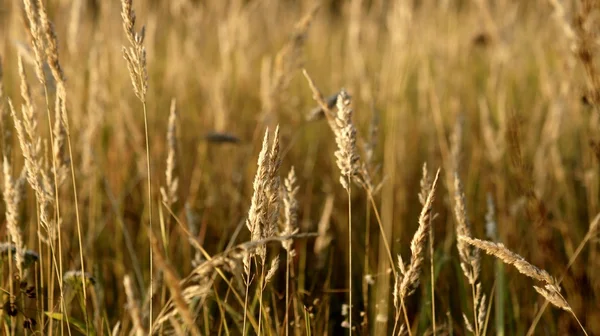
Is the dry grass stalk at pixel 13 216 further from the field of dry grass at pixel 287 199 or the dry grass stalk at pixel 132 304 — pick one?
the dry grass stalk at pixel 132 304

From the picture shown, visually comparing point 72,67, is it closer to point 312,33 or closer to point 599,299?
point 599,299

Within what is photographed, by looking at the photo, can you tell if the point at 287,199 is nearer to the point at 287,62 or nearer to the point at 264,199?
the point at 264,199

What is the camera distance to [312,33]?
5.76m

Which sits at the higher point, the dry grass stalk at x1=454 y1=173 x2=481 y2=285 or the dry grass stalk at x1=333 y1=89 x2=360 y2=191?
the dry grass stalk at x1=333 y1=89 x2=360 y2=191

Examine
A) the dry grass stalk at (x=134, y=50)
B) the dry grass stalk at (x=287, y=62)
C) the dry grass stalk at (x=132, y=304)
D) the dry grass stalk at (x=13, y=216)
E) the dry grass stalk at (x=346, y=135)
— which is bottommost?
the dry grass stalk at (x=132, y=304)

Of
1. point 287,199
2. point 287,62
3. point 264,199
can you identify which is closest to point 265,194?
point 264,199

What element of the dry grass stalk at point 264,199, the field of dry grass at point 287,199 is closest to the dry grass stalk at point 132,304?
the field of dry grass at point 287,199

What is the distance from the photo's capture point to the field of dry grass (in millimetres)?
1046

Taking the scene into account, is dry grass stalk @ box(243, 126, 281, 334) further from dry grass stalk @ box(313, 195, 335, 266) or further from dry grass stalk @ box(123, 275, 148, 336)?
dry grass stalk @ box(313, 195, 335, 266)

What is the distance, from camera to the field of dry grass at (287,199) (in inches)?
41.2

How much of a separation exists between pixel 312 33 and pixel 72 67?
351 cm

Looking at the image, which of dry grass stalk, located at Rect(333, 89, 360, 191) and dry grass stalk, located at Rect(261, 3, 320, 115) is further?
dry grass stalk, located at Rect(261, 3, 320, 115)

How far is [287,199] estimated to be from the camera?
44.1 inches

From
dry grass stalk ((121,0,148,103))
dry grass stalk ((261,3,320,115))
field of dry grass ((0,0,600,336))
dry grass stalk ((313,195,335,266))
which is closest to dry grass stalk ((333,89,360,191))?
field of dry grass ((0,0,600,336))
